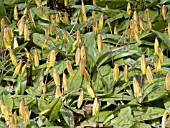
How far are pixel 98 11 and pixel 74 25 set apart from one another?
446 millimetres

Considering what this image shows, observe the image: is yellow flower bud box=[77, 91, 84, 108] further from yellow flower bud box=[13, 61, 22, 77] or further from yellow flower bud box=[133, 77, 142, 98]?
yellow flower bud box=[13, 61, 22, 77]

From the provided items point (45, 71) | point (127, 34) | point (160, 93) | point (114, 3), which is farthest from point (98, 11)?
point (160, 93)

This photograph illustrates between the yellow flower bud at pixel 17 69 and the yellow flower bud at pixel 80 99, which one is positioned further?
the yellow flower bud at pixel 17 69

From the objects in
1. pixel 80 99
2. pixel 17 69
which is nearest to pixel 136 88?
pixel 80 99

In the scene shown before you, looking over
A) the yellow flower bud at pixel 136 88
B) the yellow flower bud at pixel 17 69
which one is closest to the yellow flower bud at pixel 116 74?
the yellow flower bud at pixel 136 88

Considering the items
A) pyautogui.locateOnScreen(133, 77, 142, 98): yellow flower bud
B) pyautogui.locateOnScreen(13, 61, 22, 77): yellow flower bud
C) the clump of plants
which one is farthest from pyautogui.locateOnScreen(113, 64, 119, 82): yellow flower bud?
pyautogui.locateOnScreen(13, 61, 22, 77): yellow flower bud

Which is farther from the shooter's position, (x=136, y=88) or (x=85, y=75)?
(x=85, y=75)

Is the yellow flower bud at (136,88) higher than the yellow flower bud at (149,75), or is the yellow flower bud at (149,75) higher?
the yellow flower bud at (149,75)

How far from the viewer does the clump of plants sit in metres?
2.84

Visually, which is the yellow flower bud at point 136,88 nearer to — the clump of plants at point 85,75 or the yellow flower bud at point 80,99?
the clump of plants at point 85,75

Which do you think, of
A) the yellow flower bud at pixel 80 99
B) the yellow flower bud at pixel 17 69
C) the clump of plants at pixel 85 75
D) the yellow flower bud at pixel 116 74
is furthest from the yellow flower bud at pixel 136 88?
the yellow flower bud at pixel 17 69

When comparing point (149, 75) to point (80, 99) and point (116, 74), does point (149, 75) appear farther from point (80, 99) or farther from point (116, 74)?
point (80, 99)

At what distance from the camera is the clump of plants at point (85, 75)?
2836 millimetres

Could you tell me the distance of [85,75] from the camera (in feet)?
9.71
